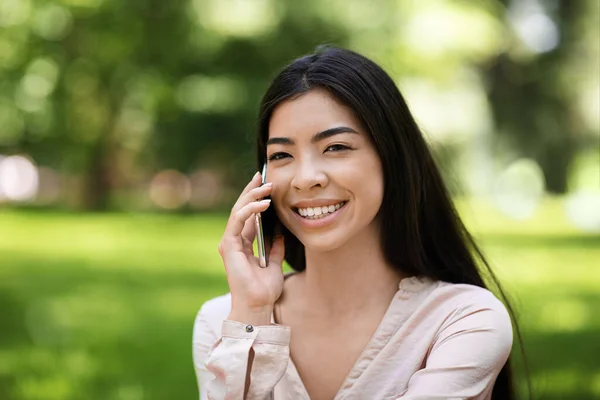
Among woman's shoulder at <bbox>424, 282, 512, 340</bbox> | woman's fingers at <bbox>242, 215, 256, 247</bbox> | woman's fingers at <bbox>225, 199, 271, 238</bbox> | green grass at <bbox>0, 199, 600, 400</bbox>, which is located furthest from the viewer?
green grass at <bbox>0, 199, 600, 400</bbox>

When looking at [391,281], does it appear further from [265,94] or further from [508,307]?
[265,94]

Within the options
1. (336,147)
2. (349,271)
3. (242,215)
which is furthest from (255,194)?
(349,271)

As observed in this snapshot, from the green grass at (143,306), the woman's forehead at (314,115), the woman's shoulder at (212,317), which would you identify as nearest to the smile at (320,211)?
the woman's forehead at (314,115)

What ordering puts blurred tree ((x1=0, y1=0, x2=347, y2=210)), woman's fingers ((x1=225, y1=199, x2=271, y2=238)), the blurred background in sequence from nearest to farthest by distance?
woman's fingers ((x1=225, y1=199, x2=271, y2=238)), the blurred background, blurred tree ((x1=0, y1=0, x2=347, y2=210))

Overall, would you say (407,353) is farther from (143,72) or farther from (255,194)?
(143,72)

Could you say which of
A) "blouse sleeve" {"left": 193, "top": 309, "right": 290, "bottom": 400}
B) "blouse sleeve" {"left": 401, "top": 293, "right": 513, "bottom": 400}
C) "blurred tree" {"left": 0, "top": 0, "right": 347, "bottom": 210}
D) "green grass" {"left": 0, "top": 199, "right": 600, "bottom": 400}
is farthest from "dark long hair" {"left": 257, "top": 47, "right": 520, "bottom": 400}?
"blurred tree" {"left": 0, "top": 0, "right": 347, "bottom": 210}

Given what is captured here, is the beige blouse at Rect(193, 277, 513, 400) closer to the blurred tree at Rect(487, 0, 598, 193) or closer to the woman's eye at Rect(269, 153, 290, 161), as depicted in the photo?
the woman's eye at Rect(269, 153, 290, 161)

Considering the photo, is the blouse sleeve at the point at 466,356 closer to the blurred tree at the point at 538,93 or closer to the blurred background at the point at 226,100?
the blurred background at the point at 226,100

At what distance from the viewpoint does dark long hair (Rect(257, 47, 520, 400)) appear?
8.45 feet

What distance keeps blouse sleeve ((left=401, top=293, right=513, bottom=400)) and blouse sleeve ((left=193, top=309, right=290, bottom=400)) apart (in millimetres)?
394

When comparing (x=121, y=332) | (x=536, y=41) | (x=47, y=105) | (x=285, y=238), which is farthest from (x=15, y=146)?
A: (x=285, y=238)

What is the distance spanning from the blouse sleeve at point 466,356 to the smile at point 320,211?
493 mm

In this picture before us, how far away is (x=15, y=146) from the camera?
84.1ft

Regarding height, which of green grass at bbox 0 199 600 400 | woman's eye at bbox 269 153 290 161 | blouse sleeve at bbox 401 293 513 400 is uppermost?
woman's eye at bbox 269 153 290 161
